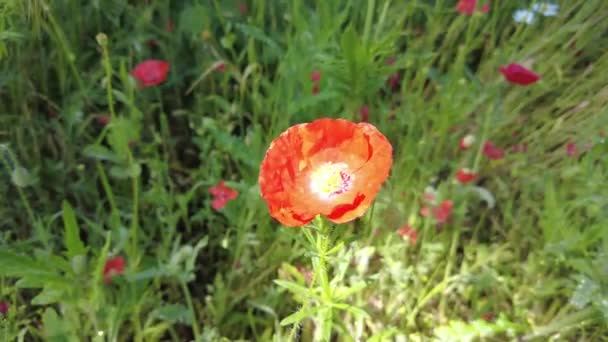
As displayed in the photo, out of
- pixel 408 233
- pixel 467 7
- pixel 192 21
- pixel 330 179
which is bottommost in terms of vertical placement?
pixel 408 233

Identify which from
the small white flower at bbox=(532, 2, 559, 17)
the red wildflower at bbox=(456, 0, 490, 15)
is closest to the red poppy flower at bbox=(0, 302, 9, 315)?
the red wildflower at bbox=(456, 0, 490, 15)

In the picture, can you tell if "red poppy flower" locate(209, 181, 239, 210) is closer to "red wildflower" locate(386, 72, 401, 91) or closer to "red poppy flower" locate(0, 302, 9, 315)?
"red poppy flower" locate(0, 302, 9, 315)

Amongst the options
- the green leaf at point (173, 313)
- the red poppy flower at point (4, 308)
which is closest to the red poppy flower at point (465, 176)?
the green leaf at point (173, 313)

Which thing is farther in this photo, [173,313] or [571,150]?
[571,150]

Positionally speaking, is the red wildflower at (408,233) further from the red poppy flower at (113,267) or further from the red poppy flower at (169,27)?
the red poppy flower at (169,27)

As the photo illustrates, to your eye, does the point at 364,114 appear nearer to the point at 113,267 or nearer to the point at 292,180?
the point at 292,180

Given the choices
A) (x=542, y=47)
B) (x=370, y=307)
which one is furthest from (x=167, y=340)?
(x=542, y=47)

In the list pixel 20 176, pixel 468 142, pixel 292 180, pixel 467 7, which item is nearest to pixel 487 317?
pixel 468 142

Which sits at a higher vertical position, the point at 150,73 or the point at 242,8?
the point at 242,8
